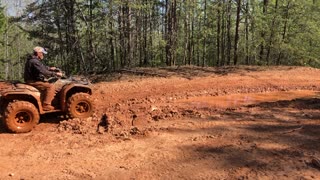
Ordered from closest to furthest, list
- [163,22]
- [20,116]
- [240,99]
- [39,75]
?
[20,116], [39,75], [240,99], [163,22]

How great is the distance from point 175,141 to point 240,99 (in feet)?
14.7

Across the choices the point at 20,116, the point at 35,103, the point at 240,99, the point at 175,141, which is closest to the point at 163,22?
the point at 240,99

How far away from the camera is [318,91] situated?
11.8 meters

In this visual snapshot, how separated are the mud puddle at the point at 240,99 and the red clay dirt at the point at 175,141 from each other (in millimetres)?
30

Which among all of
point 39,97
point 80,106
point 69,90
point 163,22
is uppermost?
point 163,22

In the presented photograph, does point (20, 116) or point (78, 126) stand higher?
point (20, 116)

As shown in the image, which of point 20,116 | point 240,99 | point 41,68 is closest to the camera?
point 20,116

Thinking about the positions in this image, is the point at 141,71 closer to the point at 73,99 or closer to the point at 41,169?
the point at 73,99

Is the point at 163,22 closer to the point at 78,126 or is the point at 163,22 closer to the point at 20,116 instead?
the point at 78,126

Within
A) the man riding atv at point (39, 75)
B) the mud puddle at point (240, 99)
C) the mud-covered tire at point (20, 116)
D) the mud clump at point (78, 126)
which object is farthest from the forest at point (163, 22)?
the mud-covered tire at point (20, 116)

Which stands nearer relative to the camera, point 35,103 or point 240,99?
point 35,103

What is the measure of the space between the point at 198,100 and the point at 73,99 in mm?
3900

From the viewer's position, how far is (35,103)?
7.78 m

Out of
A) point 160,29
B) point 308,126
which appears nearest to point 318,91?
point 308,126
